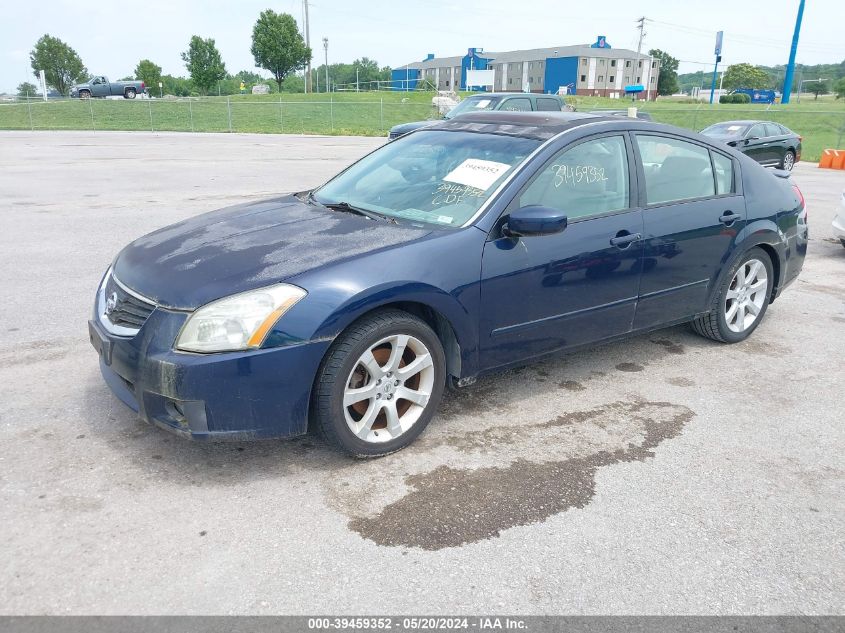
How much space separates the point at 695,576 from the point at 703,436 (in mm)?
1292

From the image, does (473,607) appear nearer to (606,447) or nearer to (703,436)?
(606,447)

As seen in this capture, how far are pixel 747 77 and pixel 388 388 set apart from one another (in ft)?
427

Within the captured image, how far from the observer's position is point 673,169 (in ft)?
15.1

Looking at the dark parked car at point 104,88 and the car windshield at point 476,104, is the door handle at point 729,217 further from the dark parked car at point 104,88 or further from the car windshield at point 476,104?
the dark parked car at point 104,88

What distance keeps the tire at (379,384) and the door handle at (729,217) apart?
2447mm

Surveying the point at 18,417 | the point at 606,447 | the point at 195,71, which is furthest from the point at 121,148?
the point at 195,71

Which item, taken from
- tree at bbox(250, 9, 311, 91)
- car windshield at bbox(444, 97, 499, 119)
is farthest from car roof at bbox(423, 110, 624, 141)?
tree at bbox(250, 9, 311, 91)

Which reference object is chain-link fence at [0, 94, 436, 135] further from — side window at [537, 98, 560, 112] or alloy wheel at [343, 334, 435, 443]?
alloy wheel at [343, 334, 435, 443]

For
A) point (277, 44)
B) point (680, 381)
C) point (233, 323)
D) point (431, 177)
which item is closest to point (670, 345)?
point (680, 381)

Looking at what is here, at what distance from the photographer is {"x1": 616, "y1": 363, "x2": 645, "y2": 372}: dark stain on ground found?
475 cm

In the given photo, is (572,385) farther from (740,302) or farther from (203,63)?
(203,63)

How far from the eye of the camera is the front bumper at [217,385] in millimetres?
2967

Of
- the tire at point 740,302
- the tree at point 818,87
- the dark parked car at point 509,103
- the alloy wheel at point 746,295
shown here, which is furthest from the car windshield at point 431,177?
the tree at point 818,87

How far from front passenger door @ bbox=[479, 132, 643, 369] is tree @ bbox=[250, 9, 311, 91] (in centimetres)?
7981
